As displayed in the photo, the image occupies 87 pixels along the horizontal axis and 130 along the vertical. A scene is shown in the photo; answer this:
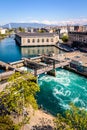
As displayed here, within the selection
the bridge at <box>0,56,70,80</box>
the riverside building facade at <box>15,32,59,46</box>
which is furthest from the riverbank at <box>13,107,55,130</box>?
the riverside building facade at <box>15,32,59,46</box>

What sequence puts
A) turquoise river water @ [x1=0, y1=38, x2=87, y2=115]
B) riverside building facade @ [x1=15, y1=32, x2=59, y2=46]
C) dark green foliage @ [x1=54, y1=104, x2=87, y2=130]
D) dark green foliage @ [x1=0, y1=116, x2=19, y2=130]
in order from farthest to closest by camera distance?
riverside building facade @ [x1=15, y1=32, x2=59, y2=46], turquoise river water @ [x1=0, y1=38, x2=87, y2=115], dark green foliage @ [x1=0, y1=116, x2=19, y2=130], dark green foliage @ [x1=54, y1=104, x2=87, y2=130]

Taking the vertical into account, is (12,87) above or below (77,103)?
above

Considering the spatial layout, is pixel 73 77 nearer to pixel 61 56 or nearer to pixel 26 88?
pixel 61 56

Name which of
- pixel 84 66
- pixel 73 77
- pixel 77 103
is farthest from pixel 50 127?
pixel 84 66

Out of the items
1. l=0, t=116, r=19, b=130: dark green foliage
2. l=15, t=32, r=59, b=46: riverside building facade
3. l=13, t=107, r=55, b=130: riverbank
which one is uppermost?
l=0, t=116, r=19, b=130: dark green foliage

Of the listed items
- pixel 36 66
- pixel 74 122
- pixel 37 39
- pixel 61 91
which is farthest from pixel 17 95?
pixel 37 39

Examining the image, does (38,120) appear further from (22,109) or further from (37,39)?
(37,39)

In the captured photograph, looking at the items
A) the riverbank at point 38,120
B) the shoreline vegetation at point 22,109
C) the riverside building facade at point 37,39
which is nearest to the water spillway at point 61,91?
the riverbank at point 38,120

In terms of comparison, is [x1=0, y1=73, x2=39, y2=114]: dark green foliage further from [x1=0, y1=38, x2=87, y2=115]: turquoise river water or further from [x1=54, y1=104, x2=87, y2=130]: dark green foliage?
[x1=0, y1=38, x2=87, y2=115]: turquoise river water

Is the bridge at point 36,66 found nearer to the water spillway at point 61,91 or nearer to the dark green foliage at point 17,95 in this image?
the water spillway at point 61,91

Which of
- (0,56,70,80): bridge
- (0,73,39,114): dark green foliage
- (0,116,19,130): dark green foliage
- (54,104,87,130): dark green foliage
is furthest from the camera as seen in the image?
(0,56,70,80): bridge

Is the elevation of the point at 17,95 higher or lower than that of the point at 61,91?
higher
